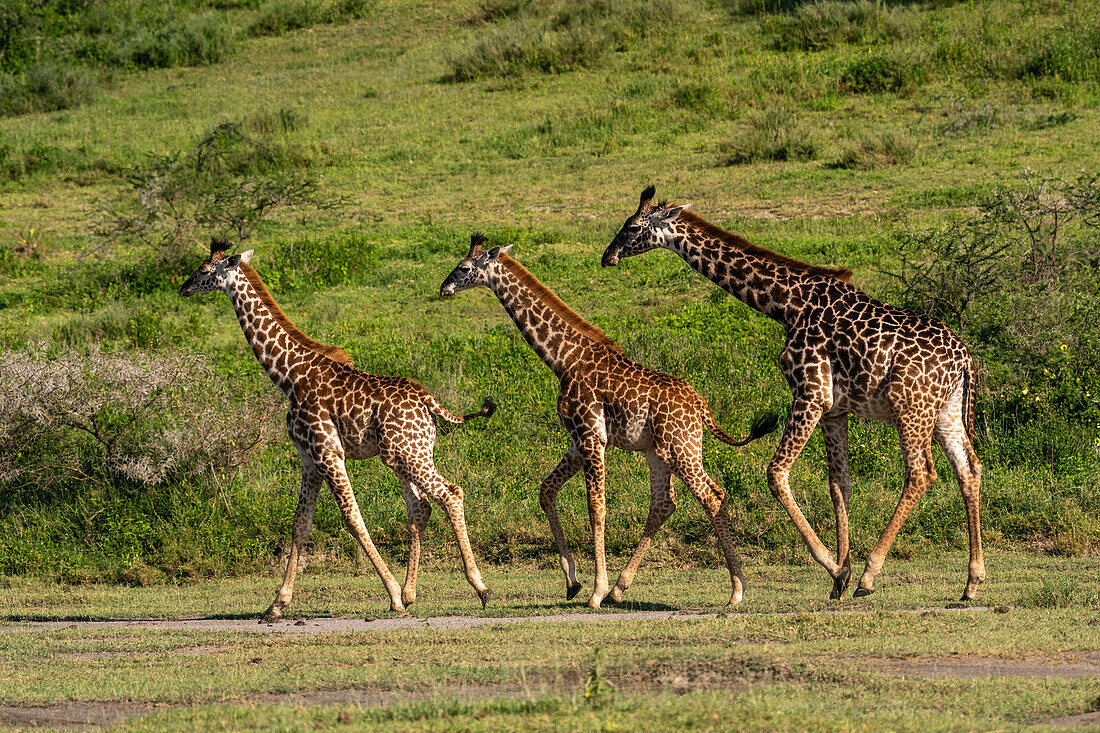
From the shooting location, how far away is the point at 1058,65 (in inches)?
1053

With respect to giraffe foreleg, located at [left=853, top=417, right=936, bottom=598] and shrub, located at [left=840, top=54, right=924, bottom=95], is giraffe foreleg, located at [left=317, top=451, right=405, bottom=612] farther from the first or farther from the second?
shrub, located at [left=840, top=54, right=924, bottom=95]

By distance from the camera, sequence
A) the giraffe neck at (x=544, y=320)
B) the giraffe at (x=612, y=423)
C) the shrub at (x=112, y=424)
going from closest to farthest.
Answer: the giraffe at (x=612, y=423) → the giraffe neck at (x=544, y=320) → the shrub at (x=112, y=424)

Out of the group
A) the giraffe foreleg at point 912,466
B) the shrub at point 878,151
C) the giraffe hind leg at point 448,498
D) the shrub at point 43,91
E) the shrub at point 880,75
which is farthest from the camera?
the shrub at point 43,91

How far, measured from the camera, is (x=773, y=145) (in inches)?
981

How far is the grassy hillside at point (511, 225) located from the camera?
14078 millimetres

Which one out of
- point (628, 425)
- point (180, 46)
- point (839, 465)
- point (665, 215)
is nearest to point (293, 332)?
point (628, 425)

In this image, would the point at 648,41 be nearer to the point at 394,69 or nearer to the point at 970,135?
the point at 394,69

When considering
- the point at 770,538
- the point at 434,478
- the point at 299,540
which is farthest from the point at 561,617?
the point at 770,538

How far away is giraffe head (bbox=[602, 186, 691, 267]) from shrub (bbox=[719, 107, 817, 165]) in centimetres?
1330

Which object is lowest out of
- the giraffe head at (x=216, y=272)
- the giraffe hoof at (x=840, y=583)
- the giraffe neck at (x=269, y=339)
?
the giraffe hoof at (x=840, y=583)

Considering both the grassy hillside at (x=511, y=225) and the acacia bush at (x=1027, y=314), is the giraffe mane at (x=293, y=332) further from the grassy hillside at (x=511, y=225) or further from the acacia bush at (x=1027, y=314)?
the acacia bush at (x=1027, y=314)

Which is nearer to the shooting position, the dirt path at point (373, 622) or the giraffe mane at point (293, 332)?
the dirt path at point (373, 622)

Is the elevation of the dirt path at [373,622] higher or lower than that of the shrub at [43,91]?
lower

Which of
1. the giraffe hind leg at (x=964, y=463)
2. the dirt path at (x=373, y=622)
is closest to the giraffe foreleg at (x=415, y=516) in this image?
the dirt path at (x=373, y=622)
